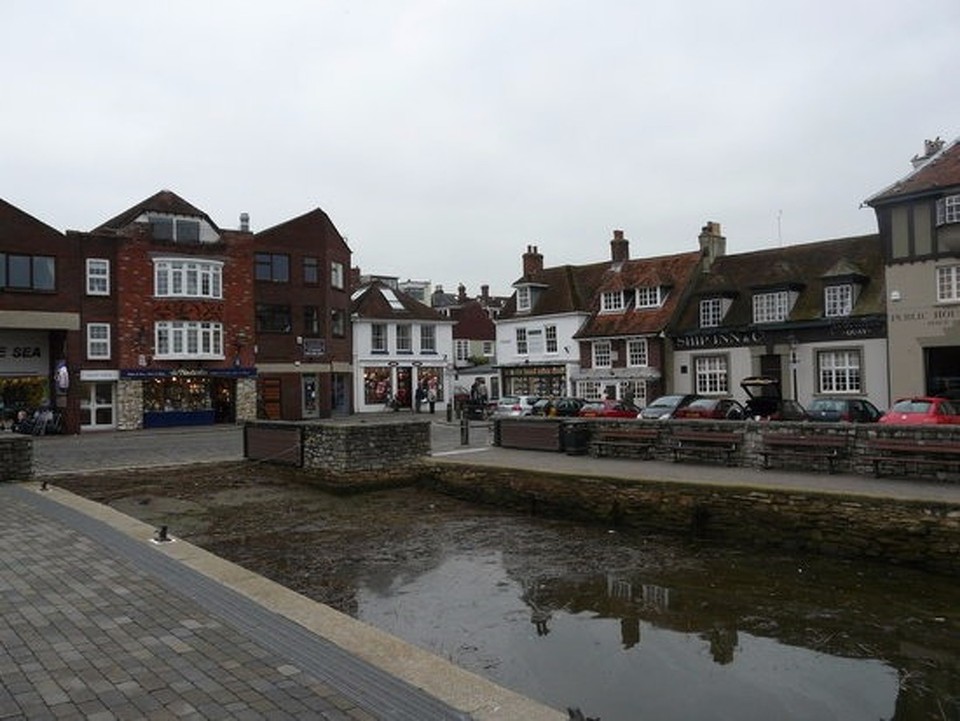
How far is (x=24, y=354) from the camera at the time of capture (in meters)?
34.2

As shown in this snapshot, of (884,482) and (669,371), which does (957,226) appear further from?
(884,482)

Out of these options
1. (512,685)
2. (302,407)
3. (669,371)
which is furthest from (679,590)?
(302,407)

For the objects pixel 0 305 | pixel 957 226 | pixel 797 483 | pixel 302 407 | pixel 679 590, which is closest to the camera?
pixel 679 590

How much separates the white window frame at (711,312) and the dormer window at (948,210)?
35.7 feet

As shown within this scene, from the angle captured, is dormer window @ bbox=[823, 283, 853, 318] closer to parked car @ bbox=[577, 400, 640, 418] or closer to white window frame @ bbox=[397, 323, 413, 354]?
parked car @ bbox=[577, 400, 640, 418]

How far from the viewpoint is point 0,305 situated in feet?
104

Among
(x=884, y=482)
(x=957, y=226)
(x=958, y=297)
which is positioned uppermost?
(x=957, y=226)

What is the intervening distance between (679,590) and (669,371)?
95.9ft

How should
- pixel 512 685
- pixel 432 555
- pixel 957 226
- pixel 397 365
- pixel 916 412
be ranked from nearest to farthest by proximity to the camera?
pixel 512 685, pixel 432 555, pixel 916 412, pixel 957 226, pixel 397 365

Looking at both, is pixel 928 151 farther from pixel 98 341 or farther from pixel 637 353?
pixel 98 341

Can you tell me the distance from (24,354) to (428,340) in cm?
2241

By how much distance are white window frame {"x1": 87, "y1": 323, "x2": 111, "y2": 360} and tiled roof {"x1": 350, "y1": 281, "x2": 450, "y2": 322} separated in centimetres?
1489

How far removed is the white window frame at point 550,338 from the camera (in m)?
44.0

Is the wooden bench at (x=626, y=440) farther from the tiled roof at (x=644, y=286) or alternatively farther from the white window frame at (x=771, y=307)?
the tiled roof at (x=644, y=286)
